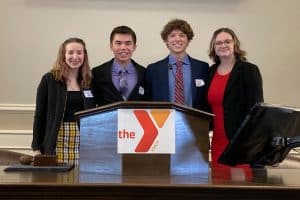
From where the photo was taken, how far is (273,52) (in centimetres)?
454

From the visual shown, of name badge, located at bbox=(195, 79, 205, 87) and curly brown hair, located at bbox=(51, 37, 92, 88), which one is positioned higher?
curly brown hair, located at bbox=(51, 37, 92, 88)

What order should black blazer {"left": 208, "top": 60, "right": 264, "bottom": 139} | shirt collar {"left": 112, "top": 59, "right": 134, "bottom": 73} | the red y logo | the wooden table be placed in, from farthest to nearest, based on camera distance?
shirt collar {"left": 112, "top": 59, "right": 134, "bottom": 73} → black blazer {"left": 208, "top": 60, "right": 264, "bottom": 139} → the red y logo → the wooden table

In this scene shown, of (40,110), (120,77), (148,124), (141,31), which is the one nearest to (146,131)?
(148,124)

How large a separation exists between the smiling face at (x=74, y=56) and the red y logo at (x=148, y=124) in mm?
1896

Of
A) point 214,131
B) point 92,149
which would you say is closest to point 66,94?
point 214,131

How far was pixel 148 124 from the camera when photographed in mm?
1566

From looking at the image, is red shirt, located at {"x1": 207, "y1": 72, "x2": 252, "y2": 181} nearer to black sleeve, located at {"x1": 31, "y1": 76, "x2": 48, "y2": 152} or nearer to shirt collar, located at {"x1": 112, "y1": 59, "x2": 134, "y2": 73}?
shirt collar, located at {"x1": 112, "y1": 59, "x2": 134, "y2": 73}

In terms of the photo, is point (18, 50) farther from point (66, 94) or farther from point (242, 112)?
point (242, 112)

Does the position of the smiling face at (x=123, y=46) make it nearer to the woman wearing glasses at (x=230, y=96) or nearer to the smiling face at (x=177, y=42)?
the smiling face at (x=177, y=42)

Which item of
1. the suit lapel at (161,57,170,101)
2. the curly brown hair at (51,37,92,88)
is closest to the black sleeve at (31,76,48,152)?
the curly brown hair at (51,37,92,88)

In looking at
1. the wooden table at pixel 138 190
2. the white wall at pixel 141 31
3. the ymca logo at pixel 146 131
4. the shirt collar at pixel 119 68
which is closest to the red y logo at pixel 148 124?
the ymca logo at pixel 146 131

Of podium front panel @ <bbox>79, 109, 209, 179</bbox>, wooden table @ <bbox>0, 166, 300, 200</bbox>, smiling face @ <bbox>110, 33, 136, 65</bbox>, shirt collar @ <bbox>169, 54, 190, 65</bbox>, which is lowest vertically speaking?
wooden table @ <bbox>0, 166, 300, 200</bbox>

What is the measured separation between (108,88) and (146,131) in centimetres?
181

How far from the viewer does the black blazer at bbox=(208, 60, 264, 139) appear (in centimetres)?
321
